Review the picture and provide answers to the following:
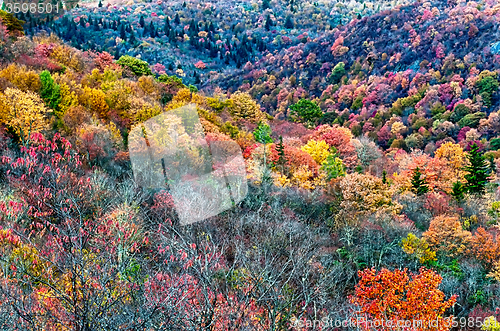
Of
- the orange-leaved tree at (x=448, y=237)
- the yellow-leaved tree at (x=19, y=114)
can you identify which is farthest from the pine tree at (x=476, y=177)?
the yellow-leaved tree at (x=19, y=114)

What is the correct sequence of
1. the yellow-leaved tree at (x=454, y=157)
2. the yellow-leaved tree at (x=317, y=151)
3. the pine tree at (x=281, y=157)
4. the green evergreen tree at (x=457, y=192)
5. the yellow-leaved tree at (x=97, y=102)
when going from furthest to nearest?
1. the yellow-leaved tree at (x=454, y=157)
2. the yellow-leaved tree at (x=317, y=151)
3. the green evergreen tree at (x=457, y=192)
4. the yellow-leaved tree at (x=97, y=102)
5. the pine tree at (x=281, y=157)

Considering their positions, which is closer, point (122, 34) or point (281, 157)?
point (281, 157)

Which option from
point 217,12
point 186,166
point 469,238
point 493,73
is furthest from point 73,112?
point 217,12

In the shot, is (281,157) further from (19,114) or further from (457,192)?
(19,114)

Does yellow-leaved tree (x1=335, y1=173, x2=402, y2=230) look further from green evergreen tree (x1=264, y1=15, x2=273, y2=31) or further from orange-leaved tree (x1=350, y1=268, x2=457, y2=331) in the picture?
green evergreen tree (x1=264, y1=15, x2=273, y2=31)

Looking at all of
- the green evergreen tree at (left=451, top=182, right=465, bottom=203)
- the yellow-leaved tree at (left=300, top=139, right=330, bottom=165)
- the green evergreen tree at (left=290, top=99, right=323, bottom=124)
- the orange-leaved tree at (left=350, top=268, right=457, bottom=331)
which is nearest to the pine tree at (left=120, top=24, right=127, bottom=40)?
the green evergreen tree at (left=290, top=99, right=323, bottom=124)

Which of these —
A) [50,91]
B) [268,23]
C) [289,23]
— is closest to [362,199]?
[50,91]

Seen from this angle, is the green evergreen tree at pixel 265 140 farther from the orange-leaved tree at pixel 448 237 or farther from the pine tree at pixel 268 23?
the pine tree at pixel 268 23

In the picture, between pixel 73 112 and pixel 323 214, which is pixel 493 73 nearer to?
pixel 323 214
